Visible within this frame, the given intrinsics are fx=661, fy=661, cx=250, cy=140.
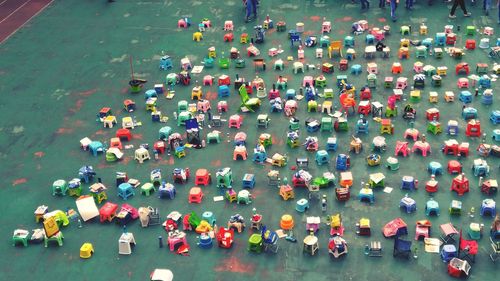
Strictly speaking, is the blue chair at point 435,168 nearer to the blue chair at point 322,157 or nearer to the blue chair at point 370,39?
the blue chair at point 322,157

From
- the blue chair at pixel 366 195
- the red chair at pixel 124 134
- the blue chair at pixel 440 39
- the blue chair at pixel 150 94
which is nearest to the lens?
the blue chair at pixel 366 195

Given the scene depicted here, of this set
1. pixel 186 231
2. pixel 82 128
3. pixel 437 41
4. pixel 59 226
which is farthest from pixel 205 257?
pixel 437 41

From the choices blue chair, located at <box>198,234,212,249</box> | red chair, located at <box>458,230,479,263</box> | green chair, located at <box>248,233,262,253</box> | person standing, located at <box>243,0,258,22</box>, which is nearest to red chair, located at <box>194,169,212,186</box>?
blue chair, located at <box>198,234,212,249</box>

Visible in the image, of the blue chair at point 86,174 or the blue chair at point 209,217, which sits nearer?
the blue chair at point 209,217

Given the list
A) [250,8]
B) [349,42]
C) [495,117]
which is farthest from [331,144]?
[250,8]

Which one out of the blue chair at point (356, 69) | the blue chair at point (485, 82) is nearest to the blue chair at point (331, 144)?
the blue chair at point (356, 69)
